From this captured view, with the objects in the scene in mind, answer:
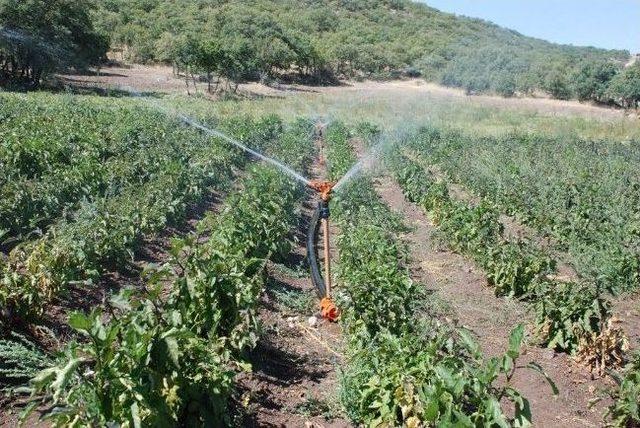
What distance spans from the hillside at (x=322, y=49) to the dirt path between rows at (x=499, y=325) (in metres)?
37.1

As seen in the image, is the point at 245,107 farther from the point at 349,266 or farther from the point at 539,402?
the point at 539,402

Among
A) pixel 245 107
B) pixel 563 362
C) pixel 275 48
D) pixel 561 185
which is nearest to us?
pixel 563 362

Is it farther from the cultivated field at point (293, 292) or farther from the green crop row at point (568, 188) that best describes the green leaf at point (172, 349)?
the green crop row at point (568, 188)

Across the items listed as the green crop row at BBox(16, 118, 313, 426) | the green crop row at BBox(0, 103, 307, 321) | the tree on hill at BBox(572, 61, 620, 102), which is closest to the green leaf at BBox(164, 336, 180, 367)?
the green crop row at BBox(16, 118, 313, 426)

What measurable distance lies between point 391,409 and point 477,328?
3017 mm

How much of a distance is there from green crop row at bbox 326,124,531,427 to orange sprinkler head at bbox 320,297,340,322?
0.87ft

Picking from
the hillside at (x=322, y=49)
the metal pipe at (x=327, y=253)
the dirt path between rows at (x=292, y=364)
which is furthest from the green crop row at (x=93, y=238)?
the hillside at (x=322, y=49)

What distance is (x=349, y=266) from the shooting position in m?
6.93

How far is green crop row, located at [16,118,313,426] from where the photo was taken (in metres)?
3.13

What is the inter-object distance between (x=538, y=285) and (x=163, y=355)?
4867mm

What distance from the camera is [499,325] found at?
282 inches

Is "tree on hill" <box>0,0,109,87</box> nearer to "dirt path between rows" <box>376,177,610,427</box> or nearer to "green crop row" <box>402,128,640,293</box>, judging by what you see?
"green crop row" <box>402,128,640,293</box>

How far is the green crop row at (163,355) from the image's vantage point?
3.13 m

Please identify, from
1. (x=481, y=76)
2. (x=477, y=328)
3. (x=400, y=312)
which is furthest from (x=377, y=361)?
(x=481, y=76)
